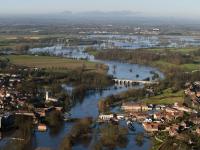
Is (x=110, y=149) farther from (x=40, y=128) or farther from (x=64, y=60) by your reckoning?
(x=64, y=60)

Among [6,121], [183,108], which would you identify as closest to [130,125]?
[183,108]

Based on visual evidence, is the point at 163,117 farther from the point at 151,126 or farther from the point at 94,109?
the point at 94,109

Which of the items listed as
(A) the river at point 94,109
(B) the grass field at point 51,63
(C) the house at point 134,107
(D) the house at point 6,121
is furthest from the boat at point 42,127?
(B) the grass field at point 51,63

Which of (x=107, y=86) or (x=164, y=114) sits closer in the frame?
(x=164, y=114)

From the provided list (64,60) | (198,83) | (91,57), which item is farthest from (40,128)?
(91,57)

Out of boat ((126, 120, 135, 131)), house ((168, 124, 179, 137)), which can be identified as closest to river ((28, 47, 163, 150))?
boat ((126, 120, 135, 131))

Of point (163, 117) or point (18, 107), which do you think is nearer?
point (163, 117)
